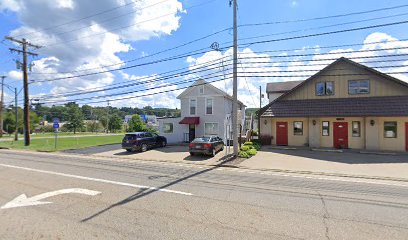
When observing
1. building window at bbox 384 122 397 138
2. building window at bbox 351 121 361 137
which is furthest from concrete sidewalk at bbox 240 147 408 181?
building window at bbox 351 121 361 137

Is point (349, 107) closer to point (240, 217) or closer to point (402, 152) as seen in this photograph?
point (402, 152)

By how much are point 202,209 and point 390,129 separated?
20313 millimetres

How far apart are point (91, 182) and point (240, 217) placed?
664 cm

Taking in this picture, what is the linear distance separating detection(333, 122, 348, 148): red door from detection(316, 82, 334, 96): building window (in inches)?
115

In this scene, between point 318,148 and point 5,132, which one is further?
point 5,132

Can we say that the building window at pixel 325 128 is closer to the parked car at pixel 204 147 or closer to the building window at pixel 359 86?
the building window at pixel 359 86

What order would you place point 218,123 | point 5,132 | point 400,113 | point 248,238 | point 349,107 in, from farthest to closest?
1. point 5,132
2. point 218,123
3. point 349,107
4. point 400,113
5. point 248,238

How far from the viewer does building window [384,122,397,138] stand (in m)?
20.6

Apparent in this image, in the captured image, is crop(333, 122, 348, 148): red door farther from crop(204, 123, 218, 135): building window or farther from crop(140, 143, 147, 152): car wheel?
crop(140, 143, 147, 152): car wheel

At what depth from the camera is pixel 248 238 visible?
16.6 feet

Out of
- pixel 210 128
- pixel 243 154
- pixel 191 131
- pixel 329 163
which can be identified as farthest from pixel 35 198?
pixel 191 131

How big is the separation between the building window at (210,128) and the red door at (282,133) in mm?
7153

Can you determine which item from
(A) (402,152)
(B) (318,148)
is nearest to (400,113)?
(A) (402,152)

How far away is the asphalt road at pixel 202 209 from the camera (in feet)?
17.7
